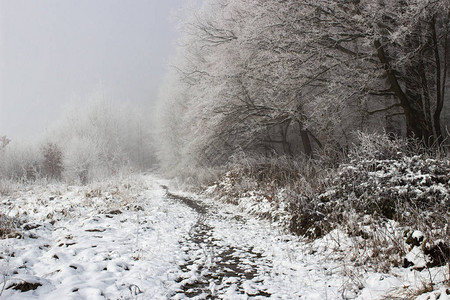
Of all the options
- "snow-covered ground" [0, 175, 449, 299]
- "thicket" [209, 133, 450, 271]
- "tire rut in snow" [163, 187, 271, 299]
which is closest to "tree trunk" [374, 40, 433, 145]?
"thicket" [209, 133, 450, 271]

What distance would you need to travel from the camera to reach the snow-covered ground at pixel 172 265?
2.50 m

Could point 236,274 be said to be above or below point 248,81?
below

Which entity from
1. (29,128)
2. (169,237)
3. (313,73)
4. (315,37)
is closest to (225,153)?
(313,73)

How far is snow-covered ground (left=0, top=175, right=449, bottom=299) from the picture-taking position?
98.3 inches

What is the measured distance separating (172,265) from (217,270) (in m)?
0.62

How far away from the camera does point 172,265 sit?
11.1 feet

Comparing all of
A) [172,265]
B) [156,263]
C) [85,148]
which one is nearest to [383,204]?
[172,265]

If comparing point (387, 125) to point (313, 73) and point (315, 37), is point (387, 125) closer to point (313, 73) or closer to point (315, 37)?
point (313, 73)

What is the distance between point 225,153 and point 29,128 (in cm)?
4540

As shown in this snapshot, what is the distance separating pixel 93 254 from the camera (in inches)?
140

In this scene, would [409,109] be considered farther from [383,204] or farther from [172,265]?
[172,265]

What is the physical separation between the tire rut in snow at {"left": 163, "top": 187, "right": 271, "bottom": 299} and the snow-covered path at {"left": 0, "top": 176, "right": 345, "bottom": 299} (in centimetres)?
1

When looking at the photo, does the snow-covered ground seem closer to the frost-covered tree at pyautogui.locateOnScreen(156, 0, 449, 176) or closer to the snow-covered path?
the snow-covered path

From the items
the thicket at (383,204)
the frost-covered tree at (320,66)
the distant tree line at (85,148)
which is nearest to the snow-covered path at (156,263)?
the thicket at (383,204)
